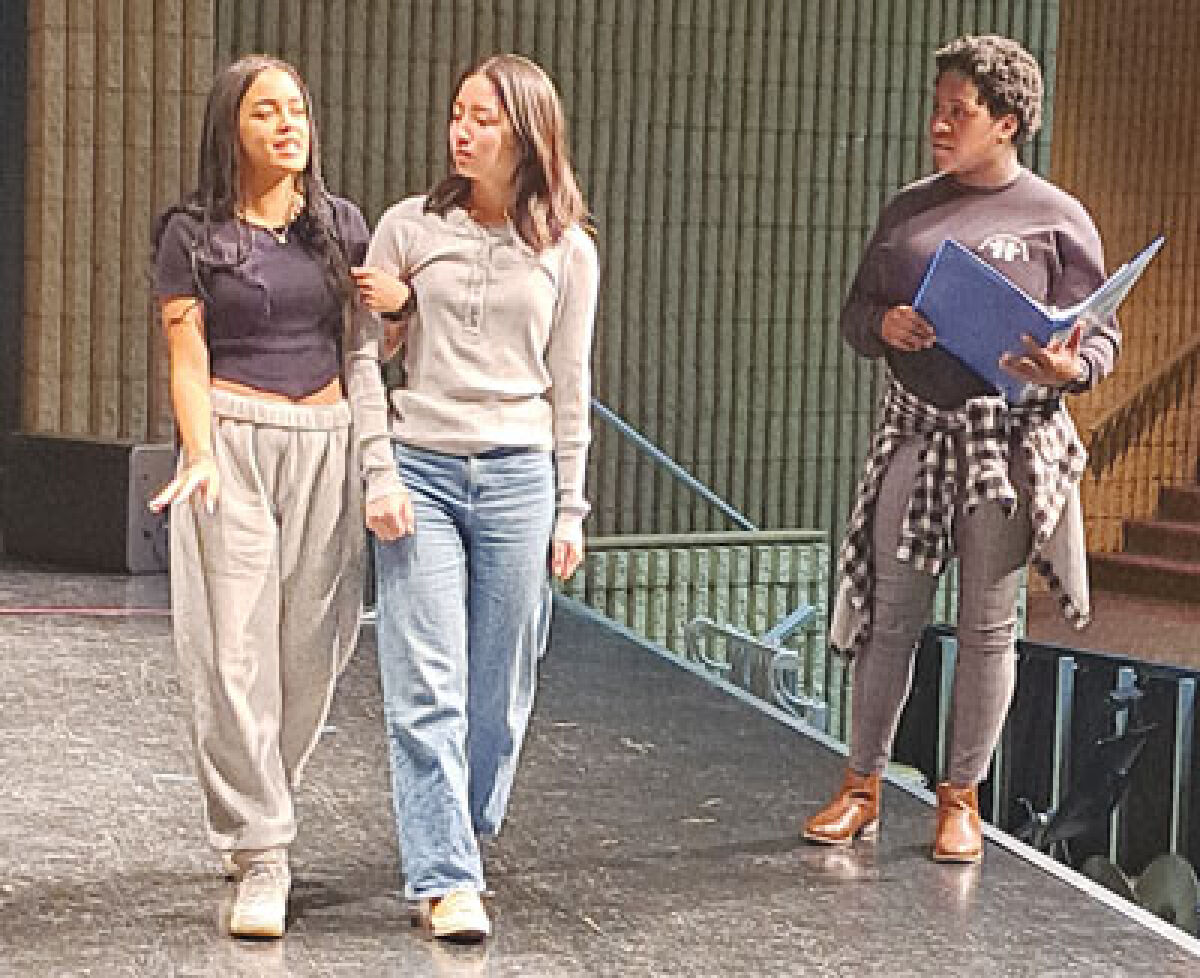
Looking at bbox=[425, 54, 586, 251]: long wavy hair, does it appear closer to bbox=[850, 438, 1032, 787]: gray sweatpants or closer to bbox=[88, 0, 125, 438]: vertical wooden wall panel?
bbox=[850, 438, 1032, 787]: gray sweatpants

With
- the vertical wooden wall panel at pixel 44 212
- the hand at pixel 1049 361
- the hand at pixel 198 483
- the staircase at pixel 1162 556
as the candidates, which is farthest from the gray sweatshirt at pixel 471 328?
the staircase at pixel 1162 556

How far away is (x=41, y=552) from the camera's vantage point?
6.96m

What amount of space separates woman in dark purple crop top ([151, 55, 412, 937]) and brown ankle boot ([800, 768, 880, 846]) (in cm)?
104

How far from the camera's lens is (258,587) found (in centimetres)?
331

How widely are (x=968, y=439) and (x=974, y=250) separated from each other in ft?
0.98

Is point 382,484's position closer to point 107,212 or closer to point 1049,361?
point 1049,361

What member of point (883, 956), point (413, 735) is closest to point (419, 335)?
point (413, 735)

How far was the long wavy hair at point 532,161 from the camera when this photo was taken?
3.31 metres

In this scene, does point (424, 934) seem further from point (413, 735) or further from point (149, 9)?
point (149, 9)

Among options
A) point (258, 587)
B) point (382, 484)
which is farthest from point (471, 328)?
point (258, 587)

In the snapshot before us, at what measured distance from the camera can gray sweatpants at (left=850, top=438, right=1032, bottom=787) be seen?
12.7 ft

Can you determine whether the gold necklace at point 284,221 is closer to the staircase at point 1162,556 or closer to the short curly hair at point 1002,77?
the short curly hair at point 1002,77

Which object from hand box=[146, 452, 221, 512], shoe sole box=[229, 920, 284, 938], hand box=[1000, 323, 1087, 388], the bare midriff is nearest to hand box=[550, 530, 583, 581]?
the bare midriff

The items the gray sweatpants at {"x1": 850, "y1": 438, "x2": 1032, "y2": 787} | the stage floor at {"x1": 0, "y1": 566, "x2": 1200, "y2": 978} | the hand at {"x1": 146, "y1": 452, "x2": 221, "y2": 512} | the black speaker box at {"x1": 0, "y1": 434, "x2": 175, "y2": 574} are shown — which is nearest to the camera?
the hand at {"x1": 146, "y1": 452, "x2": 221, "y2": 512}
